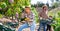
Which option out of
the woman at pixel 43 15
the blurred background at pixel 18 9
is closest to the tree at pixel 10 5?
the blurred background at pixel 18 9

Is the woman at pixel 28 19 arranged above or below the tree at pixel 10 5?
below

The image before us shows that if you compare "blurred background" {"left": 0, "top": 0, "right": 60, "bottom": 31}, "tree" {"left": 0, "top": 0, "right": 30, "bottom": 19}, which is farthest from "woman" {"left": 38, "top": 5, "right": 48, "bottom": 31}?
"tree" {"left": 0, "top": 0, "right": 30, "bottom": 19}

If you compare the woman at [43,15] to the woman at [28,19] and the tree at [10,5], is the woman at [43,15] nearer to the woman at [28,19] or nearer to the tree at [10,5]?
the woman at [28,19]

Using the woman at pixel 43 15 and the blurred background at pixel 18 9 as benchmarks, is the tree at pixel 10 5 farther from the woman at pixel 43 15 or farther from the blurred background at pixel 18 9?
the woman at pixel 43 15

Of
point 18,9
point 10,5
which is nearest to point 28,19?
point 18,9

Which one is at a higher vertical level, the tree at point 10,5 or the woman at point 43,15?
the tree at point 10,5

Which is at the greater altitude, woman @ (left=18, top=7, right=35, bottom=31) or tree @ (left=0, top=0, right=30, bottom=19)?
tree @ (left=0, top=0, right=30, bottom=19)

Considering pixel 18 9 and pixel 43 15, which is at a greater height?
pixel 18 9

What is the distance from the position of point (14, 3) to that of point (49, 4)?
552 millimetres

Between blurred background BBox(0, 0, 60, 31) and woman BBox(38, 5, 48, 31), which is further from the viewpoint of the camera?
woman BBox(38, 5, 48, 31)

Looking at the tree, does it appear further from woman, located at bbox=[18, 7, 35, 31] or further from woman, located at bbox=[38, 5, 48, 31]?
woman, located at bbox=[38, 5, 48, 31]

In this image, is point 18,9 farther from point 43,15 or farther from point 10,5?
point 43,15

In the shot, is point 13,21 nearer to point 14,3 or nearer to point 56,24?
point 14,3

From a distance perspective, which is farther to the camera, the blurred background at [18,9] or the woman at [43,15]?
the woman at [43,15]
